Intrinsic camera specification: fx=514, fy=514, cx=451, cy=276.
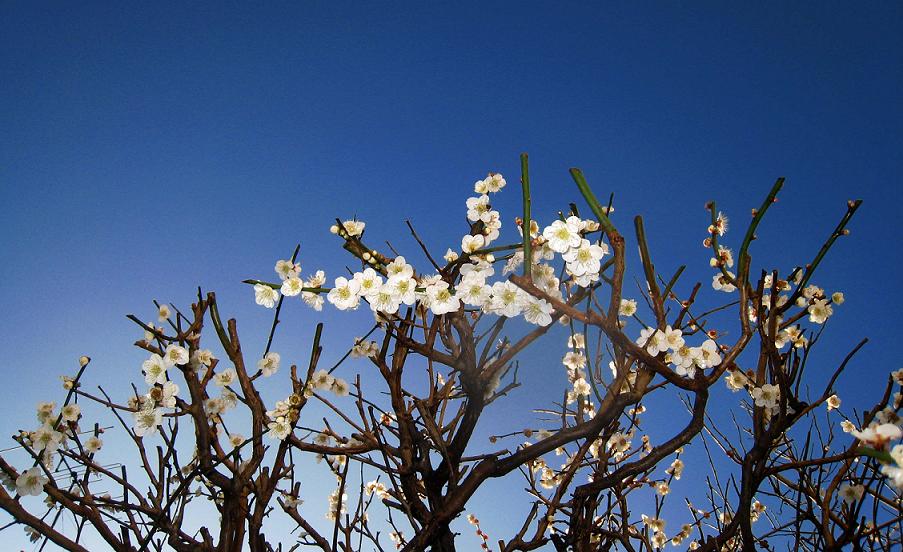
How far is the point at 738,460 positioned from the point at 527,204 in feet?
7.50

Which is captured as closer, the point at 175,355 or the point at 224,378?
the point at 175,355

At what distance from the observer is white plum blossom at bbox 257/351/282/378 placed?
3268 mm

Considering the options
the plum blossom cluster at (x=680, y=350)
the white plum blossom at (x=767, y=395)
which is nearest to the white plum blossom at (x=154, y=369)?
the plum blossom cluster at (x=680, y=350)

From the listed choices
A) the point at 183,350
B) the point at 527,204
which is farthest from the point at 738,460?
the point at 183,350

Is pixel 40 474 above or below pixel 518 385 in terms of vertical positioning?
below

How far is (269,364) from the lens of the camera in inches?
131

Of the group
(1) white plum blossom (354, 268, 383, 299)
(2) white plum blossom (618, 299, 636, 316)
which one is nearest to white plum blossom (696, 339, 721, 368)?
(2) white plum blossom (618, 299, 636, 316)

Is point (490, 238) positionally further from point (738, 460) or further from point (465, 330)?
point (738, 460)

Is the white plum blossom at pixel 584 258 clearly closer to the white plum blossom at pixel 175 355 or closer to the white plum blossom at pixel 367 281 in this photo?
the white plum blossom at pixel 367 281

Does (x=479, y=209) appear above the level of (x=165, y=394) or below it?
above

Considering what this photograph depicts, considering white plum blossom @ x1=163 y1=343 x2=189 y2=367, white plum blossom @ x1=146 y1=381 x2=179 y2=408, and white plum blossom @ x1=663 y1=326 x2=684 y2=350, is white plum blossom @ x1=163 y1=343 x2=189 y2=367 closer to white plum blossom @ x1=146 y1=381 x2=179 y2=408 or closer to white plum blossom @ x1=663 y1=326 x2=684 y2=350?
white plum blossom @ x1=146 y1=381 x2=179 y2=408

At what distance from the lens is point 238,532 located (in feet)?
8.49

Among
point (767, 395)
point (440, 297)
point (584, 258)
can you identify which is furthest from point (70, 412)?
point (767, 395)

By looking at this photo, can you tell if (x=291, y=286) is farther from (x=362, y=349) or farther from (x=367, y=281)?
(x=362, y=349)
